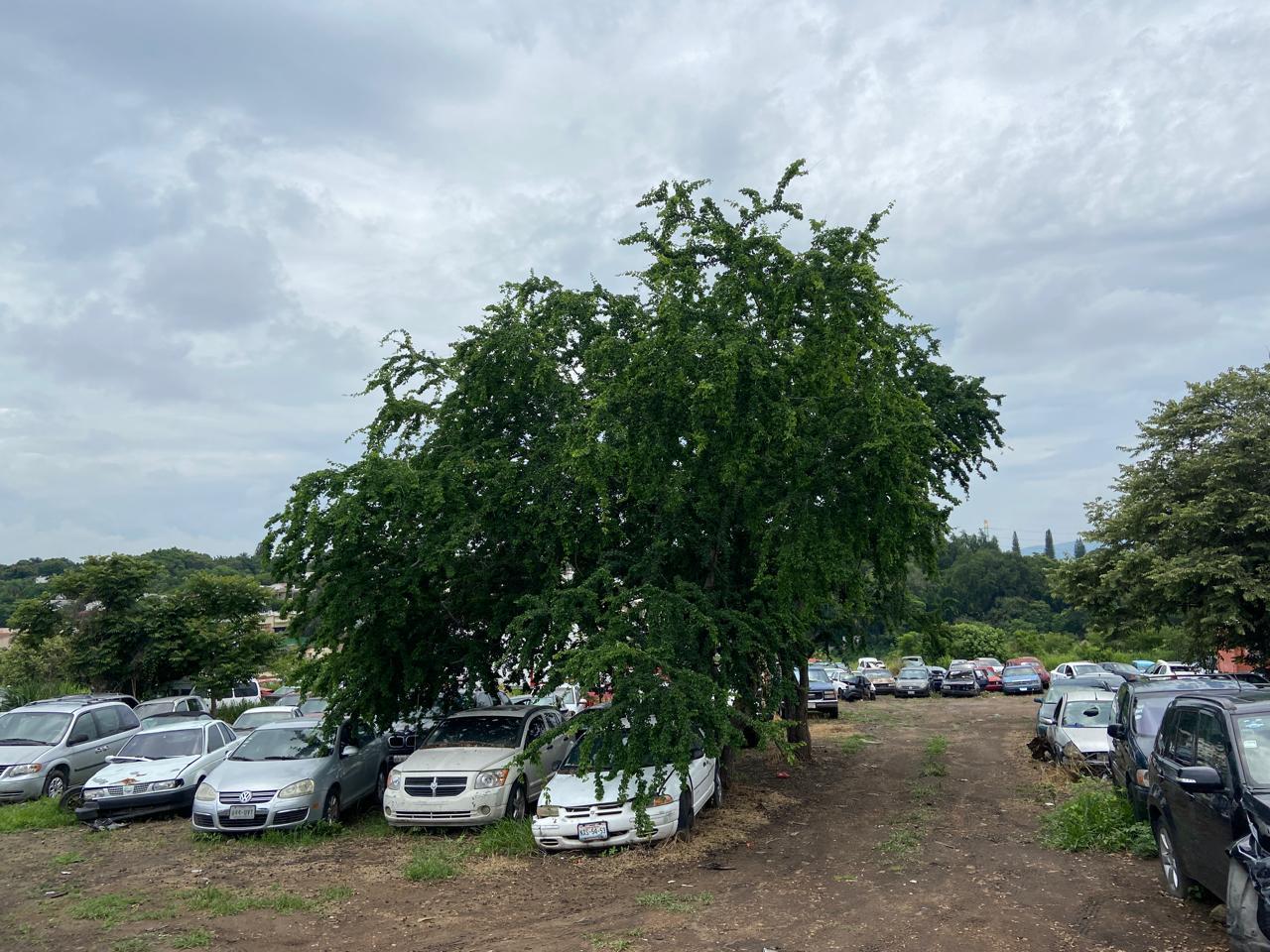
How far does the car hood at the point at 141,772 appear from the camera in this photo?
13922 mm

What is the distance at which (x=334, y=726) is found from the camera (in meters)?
14.1

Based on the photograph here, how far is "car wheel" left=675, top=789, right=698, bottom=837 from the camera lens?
37.1 feet

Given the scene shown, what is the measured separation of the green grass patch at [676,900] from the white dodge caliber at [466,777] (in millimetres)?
3623

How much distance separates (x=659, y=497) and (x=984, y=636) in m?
54.5

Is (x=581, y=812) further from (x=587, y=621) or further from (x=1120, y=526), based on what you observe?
(x=1120, y=526)

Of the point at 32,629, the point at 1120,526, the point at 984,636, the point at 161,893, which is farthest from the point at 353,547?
the point at 984,636

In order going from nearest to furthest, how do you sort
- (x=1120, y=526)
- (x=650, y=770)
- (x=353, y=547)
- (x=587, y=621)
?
1. (x=650, y=770)
2. (x=587, y=621)
3. (x=353, y=547)
4. (x=1120, y=526)

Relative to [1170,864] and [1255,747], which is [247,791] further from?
[1255,747]

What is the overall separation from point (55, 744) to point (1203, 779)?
1701 centimetres

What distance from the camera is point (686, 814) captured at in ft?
37.3

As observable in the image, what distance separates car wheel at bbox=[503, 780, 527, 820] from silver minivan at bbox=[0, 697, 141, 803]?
322 inches

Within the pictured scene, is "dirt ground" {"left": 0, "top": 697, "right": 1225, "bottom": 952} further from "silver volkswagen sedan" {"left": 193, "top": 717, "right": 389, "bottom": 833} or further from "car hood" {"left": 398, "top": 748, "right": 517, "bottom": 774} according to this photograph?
"car hood" {"left": 398, "top": 748, "right": 517, "bottom": 774}

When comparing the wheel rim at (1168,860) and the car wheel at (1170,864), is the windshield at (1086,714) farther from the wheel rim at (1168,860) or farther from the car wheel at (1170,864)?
the wheel rim at (1168,860)

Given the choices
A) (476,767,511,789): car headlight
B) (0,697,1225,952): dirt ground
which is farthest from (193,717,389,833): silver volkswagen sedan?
(476,767,511,789): car headlight
